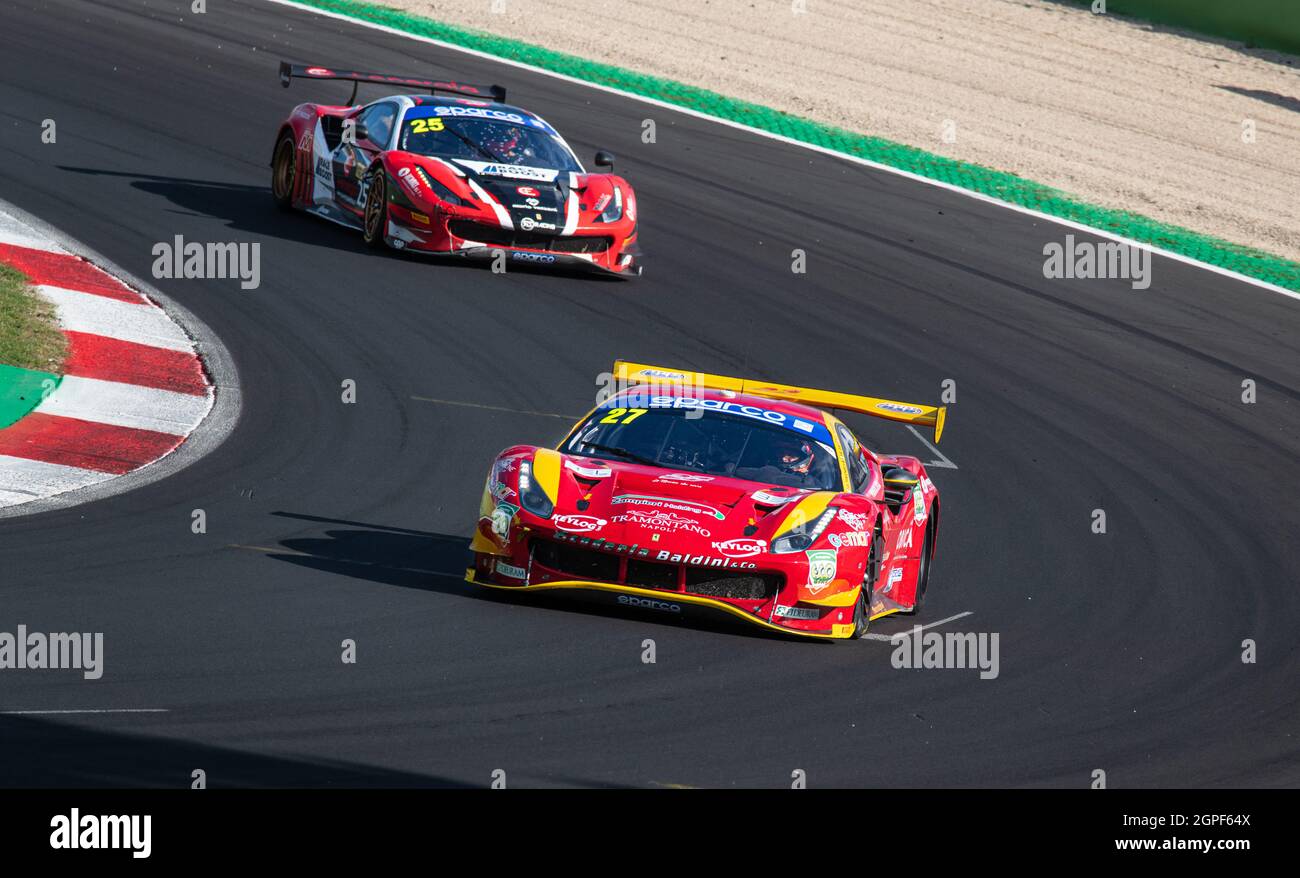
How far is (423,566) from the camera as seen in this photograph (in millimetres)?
9461

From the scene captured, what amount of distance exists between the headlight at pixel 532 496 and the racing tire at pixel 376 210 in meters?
7.76

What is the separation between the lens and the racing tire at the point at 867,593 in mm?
8859

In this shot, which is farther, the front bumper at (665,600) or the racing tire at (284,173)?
the racing tire at (284,173)

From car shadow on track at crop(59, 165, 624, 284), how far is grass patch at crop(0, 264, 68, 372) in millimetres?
3238

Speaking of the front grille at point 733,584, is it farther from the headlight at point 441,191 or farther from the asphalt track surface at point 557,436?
the headlight at point 441,191

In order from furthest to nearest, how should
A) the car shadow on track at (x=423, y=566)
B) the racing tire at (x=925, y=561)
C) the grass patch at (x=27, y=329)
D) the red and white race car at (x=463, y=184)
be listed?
the red and white race car at (x=463, y=184)
the grass patch at (x=27, y=329)
the racing tire at (x=925, y=561)
the car shadow on track at (x=423, y=566)

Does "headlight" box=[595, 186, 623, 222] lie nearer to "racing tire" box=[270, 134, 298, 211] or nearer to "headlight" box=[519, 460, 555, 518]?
"racing tire" box=[270, 134, 298, 211]

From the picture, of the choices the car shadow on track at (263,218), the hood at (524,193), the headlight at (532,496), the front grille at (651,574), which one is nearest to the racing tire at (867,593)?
the front grille at (651,574)

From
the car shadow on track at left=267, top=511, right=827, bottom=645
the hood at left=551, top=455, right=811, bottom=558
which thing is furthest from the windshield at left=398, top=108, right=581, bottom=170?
the hood at left=551, top=455, right=811, bottom=558

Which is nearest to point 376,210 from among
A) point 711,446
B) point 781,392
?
point 781,392

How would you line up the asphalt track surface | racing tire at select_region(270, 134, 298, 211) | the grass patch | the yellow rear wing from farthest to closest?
racing tire at select_region(270, 134, 298, 211)
the grass patch
the yellow rear wing
the asphalt track surface

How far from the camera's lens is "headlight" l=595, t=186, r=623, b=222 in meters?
16.3

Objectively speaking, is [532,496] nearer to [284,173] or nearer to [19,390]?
[19,390]
